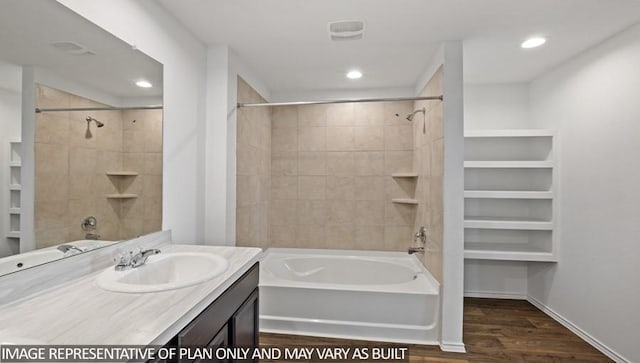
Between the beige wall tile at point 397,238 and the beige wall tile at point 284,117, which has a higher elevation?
the beige wall tile at point 284,117

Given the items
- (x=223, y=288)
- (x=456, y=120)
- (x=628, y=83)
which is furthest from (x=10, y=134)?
(x=628, y=83)

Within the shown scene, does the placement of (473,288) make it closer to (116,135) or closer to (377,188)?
(377,188)

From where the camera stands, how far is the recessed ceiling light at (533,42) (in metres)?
2.25

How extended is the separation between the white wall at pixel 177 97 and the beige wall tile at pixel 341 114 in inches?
64.4

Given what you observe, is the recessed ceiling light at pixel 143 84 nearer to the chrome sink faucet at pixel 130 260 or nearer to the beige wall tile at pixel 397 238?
the chrome sink faucet at pixel 130 260

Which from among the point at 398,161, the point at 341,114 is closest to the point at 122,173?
the point at 341,114

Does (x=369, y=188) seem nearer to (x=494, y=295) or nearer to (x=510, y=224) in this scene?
(x=510, y=224)

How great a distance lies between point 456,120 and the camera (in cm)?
227

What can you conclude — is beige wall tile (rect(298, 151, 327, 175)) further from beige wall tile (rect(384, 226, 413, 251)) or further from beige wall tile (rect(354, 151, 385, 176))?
beige wall tile (rect(384, 226, 413, 251))

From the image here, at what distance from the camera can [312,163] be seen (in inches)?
141

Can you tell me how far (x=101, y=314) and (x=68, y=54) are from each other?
3.66ft

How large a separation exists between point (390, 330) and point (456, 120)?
5.76 feet

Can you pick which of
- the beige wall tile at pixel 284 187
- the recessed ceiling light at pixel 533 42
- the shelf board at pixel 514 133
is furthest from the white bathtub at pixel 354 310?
the recessed ceiling light at pixel 533 42

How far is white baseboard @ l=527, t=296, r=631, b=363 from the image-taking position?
2105 mm
